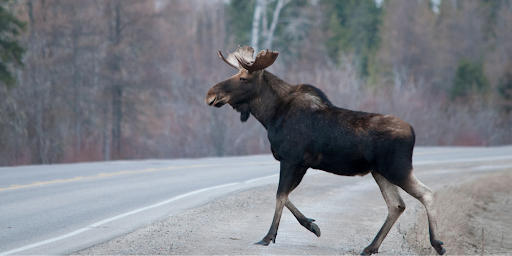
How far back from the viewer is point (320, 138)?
605cm

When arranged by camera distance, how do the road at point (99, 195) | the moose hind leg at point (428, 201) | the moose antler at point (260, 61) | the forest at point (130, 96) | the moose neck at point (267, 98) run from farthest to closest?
1. the forest at point (130, 96)
2. the road at point (99, 195)
3. the moose neck at point (267, 98)
4. the moose antler at point (260, 61)
5. the moose hind leg at point (428, 201)

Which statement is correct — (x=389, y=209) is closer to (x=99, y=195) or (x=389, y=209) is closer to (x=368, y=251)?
(x=368, y=251)

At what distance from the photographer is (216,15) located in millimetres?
53156

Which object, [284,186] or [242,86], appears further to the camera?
[242,86]

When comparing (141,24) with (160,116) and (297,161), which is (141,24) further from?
(297,161)

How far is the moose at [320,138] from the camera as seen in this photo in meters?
5.71

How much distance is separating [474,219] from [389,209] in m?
5.11

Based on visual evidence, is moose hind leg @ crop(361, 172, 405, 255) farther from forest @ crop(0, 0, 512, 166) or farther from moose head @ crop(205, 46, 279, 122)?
forest @ crop(0, 0, 512, 166)

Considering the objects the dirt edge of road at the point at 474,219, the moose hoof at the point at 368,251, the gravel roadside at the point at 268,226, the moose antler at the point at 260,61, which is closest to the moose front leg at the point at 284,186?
the gravel roadside at the point at 268,226

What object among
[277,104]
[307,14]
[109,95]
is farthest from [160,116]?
[277,104]

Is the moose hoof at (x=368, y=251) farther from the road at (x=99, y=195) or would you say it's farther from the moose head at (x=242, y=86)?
the road at (x=99, y=195)

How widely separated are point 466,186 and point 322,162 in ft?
28.0

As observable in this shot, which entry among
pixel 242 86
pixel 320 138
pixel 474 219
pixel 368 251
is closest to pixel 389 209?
pixel 368 251

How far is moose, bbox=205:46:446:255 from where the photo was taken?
571 cm
